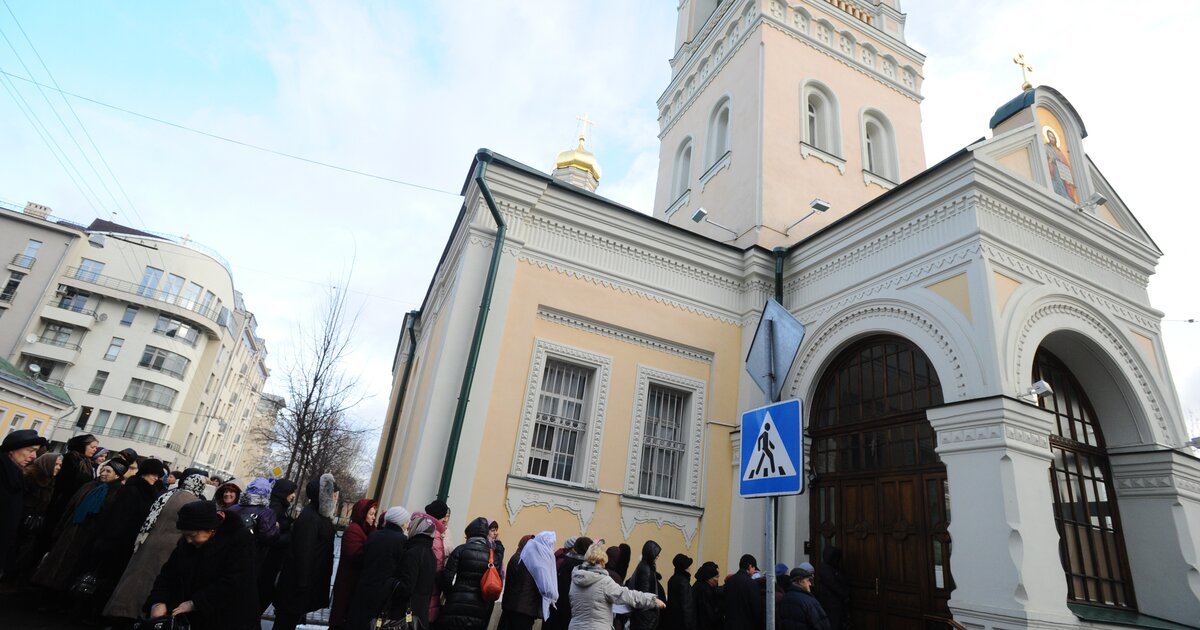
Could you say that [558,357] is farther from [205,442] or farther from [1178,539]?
[205,442]

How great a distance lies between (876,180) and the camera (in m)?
14.0

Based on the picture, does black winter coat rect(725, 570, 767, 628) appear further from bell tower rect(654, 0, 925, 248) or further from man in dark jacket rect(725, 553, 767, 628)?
bell tower rect(654, 0, 925, 248)

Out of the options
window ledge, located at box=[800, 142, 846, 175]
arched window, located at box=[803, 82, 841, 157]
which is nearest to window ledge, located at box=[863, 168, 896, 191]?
window ledge, located at box=[800, 142, 846, 175]

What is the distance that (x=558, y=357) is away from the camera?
9.16 meters

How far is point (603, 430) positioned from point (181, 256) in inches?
1997

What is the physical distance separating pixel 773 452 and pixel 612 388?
5.48m

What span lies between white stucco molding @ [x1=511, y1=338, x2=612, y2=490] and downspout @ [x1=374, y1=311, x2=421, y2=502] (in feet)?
14.4

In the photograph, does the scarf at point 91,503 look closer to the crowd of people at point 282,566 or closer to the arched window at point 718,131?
the crowd of people at point 282,566

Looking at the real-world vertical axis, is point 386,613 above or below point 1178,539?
below

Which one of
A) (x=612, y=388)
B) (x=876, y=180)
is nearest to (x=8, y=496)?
(x=612, y=388)

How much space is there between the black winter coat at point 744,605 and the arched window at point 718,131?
10843mm

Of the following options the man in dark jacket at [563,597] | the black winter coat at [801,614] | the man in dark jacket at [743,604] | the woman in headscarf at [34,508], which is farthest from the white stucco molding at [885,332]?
the woman in headscarf at [34,508]

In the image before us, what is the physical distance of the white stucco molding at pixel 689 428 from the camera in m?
9.10

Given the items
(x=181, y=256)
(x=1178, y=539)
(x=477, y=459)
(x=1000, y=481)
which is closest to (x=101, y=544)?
(x=477, y=459)
